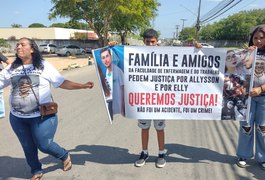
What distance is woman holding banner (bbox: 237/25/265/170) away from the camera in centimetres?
357

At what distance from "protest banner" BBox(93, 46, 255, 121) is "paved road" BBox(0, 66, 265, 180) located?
711 millimetres

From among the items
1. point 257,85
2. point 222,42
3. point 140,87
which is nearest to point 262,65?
point 257,85

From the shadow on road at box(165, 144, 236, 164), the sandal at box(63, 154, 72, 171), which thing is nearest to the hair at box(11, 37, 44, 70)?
the sandal at box(63, 154, 72, 171)

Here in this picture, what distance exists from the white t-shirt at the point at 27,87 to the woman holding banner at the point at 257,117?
8.28 feet

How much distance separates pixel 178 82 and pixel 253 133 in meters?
1.24

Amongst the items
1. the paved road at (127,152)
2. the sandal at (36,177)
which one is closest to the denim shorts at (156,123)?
the paved road at (127,152)

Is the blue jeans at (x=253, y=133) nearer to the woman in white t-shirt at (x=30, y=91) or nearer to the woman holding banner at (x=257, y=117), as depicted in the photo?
the woman holding banner at (x=257, y=117)

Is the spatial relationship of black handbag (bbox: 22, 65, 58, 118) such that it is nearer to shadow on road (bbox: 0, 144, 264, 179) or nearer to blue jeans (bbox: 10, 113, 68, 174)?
blue jeans (bbox: 10, 113, 68, 174)

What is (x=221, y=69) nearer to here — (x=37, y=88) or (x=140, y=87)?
(x=140, y=87)

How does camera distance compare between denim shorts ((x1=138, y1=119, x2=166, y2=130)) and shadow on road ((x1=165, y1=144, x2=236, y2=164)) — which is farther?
shadow on road ((x1=165, y1=144, x2=236, y2=164))

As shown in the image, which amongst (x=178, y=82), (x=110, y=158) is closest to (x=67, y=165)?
(x=110, y=158)

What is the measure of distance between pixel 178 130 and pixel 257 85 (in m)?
2.22

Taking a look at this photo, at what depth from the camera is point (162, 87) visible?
12.5 ft

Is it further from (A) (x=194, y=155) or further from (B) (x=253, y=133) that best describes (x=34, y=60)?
(B) (x=253, y=133)
